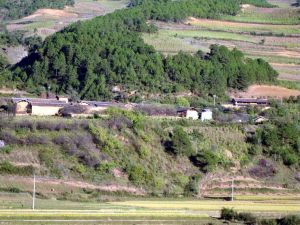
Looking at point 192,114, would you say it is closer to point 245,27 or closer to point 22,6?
point 245,27

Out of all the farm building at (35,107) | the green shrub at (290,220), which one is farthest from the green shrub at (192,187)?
the green shrub at (290,220)

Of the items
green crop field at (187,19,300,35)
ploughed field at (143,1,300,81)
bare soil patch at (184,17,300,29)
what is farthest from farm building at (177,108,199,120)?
bare soil patch at (184,17,300,29)

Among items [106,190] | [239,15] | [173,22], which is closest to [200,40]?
[173,22]

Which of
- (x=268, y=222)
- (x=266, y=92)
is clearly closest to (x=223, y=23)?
(x=266, y=92)

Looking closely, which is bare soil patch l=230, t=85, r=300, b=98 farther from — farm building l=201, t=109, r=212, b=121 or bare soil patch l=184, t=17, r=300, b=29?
bare soil patch l=184, t=17, r=300, b=29

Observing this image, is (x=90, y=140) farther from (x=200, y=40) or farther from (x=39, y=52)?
(x=200, y=40)

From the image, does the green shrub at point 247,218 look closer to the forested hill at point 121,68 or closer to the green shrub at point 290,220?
the green shrub at point 290,220

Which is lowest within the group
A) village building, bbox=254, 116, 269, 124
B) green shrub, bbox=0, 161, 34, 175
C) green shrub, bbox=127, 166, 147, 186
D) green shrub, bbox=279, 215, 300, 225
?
green shrub, bbox=127, 166, 147, 186
